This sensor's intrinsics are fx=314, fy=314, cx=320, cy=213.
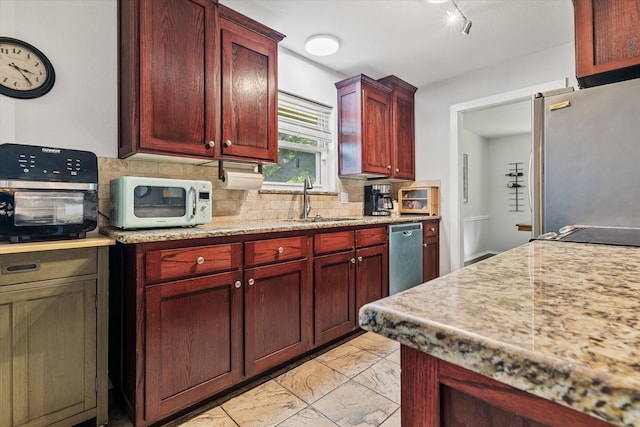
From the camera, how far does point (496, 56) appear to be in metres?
2.99

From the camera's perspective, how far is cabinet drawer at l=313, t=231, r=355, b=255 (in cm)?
219

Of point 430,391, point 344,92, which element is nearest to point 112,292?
point 430,391

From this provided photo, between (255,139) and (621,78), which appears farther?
(255,139)

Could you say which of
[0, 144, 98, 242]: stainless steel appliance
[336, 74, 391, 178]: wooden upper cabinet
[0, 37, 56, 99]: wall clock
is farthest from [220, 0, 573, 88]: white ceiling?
[0, 144, 98, 242]: stainless steel appliance

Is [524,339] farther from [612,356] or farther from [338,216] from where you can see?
[338,216]

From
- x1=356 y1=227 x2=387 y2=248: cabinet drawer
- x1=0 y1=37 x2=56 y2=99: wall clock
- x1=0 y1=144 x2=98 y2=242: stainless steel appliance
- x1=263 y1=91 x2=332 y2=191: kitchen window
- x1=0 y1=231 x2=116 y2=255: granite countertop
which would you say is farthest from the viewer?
x1=263 y1=91 x2=332 y2=191: kitchen window

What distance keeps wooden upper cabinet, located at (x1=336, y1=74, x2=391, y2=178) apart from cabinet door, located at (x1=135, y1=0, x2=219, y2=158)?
60.0 inches

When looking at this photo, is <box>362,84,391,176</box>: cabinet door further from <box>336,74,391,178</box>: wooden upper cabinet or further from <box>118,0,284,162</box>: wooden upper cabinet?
<box>118,0,284,162</box>: wooden upper cabinet

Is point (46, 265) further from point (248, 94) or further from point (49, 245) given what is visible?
point (248, 94)

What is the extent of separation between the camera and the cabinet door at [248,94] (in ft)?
6.69

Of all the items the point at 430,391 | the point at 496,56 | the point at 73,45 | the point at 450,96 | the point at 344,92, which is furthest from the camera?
the point at 450,96

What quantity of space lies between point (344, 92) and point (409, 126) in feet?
3.08

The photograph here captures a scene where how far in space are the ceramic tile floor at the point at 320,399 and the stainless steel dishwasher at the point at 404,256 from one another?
810 millimetres

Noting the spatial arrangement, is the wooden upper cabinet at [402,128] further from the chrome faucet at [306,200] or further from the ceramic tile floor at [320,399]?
the ceramic tile floor at [320,399]
